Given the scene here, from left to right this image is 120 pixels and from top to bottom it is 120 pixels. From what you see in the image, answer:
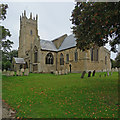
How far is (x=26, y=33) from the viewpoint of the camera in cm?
4622

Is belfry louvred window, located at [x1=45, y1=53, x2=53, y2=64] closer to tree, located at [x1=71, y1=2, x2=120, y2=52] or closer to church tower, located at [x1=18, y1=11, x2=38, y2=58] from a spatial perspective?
church tower, located at [x1=18, y1=11, x2=38, y2=58]

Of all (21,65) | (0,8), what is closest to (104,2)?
(0,8)

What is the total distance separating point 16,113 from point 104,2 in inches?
281

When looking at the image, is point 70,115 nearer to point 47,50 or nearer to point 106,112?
point 106,112

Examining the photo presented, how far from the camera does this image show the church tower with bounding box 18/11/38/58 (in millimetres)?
45844

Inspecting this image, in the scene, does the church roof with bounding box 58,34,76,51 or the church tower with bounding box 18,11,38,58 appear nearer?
the church roof with bounding box 58,34,76,51

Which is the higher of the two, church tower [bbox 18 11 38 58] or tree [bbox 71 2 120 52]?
church tower [bbox 18 11 38 58]

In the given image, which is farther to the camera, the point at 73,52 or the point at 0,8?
the point at 73,52

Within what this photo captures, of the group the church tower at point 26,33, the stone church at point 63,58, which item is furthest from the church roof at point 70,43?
the church tower at point 26,33

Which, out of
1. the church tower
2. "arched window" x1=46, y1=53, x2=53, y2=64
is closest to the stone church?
"arched window" x1=46, y1=53, x2=53, y2=64

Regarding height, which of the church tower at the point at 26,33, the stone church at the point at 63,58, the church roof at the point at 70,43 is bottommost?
the stone church at the point at 63,58

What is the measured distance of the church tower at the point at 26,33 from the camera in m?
45.8

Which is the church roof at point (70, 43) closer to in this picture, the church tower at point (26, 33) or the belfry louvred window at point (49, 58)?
the belfry louvred window at point (49, 58)

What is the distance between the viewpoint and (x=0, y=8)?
9.80 metres
